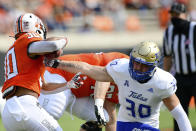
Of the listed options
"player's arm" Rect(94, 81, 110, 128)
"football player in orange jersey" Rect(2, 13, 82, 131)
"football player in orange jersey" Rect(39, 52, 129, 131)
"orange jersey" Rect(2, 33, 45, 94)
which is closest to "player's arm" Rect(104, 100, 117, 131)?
"football player in orange jersey" Rect(39, 52, 129, 131)

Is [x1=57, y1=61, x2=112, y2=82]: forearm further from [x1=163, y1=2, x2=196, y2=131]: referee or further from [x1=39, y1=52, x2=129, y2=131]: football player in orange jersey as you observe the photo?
[x1=163, y1=2, x2=196, y2=131]: referee

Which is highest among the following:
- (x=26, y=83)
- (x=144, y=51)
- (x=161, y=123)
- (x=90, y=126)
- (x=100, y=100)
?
(x=144, y=51)

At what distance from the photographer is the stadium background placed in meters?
12.0

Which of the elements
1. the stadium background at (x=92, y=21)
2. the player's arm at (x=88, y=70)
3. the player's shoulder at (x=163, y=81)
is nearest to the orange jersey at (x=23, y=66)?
the player's arm at (x=88, y=70)

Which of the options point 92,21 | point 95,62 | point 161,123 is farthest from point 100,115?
point 92,21

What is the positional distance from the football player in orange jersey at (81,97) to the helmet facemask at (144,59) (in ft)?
4.19

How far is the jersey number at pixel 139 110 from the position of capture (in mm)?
4230

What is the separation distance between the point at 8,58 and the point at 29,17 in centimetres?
45

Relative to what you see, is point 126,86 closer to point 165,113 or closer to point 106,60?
point 106,60

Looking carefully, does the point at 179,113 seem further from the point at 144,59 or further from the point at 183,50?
the point at 183,50

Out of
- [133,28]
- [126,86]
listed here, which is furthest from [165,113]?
[133,28]

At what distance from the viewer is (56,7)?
41.3 feet

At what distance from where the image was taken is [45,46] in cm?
388

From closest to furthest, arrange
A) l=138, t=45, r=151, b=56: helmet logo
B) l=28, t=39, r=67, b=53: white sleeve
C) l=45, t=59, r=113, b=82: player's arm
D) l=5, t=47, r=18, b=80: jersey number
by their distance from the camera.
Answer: l=28, t=39, r=67, b=53: white sleeve → l=138, t=45, r=151, b=56: helmet logo → l=5, t=47, r=18, b=80: jersey number → l=45, t=59, r=113, b=82: player's arm
